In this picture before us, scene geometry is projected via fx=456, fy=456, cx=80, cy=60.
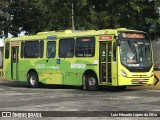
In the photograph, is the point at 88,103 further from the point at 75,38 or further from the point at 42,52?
the point at 42,52

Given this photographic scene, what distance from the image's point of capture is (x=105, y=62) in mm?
20719

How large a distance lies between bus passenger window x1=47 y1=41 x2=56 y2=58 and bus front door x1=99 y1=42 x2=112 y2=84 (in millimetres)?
3579

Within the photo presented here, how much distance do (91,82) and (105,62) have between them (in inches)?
55.6

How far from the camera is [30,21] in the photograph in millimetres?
44500

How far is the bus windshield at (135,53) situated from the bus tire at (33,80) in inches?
251

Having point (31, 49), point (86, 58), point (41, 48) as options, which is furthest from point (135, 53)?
point (31, 49)

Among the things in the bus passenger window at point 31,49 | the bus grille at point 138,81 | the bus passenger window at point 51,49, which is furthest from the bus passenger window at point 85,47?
the bus passenger window at point 31,49

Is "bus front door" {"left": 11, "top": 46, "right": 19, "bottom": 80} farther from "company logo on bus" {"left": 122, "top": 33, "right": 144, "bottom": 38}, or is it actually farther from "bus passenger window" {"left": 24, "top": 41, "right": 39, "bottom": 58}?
"company logo on bus" {"left": 122, "top": 33, "right": 144, "bottom": 38}

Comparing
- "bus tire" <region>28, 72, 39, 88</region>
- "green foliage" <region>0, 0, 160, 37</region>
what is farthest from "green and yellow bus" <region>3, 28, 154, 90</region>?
"green foliage" <region>0, 0, 160, 37</region>

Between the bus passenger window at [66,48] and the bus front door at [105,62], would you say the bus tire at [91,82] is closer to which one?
the bus front door at [105,62]

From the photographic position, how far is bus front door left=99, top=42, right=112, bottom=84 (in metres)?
20.6

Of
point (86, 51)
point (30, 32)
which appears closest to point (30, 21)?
point (30, 32)

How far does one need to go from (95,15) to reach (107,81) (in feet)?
28.2

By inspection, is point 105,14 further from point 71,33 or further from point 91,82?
point 91,82
